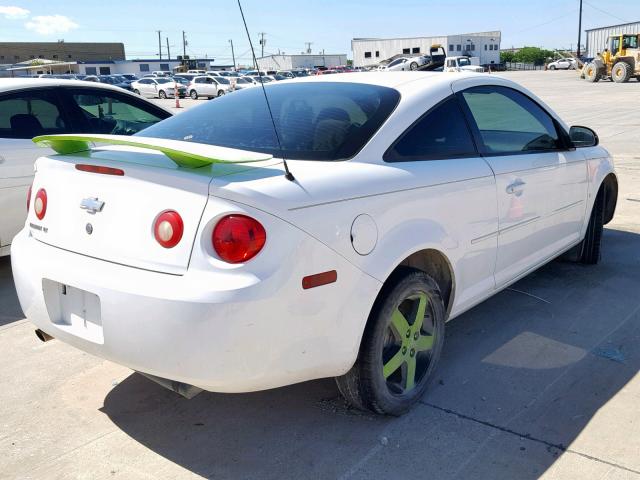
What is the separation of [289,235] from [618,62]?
4222cm

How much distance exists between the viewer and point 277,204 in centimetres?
251

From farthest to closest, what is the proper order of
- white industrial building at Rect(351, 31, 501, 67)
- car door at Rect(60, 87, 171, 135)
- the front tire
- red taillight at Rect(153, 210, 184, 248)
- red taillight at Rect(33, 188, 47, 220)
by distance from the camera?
white industrial building at Rect(351, 31, 501, 67), car door at Rect(60, 87, 171, 135), red taillight at Rect(33, 188, 47, 220), the front tire, red taillight at Rect(153, 210, 184, 248)

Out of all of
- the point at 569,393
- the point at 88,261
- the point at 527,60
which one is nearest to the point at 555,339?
the point at 569,393

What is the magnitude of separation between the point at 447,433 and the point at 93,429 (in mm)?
1652

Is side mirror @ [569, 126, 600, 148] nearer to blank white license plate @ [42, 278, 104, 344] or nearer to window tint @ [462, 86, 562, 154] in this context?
window tint @ [462, 86, 562, 154]

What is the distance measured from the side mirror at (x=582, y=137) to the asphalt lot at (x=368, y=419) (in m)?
1.18

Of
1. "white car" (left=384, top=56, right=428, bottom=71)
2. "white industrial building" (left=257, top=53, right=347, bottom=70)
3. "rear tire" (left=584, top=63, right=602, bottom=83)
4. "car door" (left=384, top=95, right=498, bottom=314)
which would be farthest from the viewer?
"white industrial building" (left=257, top=53, right=347, bottom=70)

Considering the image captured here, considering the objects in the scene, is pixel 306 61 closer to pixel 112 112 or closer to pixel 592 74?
pixel 592 74

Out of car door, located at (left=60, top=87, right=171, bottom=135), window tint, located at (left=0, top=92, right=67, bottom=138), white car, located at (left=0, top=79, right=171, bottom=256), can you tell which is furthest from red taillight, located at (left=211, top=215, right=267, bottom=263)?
car door, located at (left=60, top=87, right=171, bottom=135)

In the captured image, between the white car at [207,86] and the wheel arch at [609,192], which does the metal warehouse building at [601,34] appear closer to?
the white car at [207,86]

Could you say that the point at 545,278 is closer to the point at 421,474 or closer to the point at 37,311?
the point at 421,474

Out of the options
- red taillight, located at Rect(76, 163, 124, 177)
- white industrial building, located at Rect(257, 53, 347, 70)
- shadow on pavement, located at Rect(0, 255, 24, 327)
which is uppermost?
white industrial building, located at Rect(257, 53, 347, 70)

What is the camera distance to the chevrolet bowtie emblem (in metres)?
2.78

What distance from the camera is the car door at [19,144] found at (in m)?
5.29
